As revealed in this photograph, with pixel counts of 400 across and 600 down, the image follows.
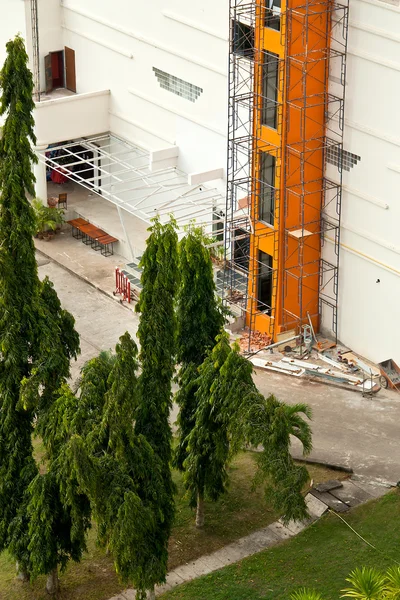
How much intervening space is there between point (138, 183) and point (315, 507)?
1736 cm

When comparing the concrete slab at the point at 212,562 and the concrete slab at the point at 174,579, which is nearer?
the concrete slab at the point at 174,579

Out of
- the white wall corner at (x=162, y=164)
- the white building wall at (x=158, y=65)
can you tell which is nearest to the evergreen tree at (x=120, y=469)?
the white building wall at (x=158, y=65)

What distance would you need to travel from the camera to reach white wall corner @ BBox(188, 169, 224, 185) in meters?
38.4

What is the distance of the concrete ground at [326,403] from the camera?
1247 inches

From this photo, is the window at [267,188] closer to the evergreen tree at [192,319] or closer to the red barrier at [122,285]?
the red barrier at [122,285]

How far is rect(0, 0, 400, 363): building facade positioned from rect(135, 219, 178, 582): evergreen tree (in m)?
9.07

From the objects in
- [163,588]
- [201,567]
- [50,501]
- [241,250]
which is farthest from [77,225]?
[50,501]

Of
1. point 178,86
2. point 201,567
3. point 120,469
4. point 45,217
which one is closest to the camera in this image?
point 120,469

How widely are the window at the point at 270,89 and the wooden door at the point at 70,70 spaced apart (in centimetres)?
1245

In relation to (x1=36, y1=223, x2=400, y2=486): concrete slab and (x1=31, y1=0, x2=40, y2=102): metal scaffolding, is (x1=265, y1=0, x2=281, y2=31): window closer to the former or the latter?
(x1=36, y1=223, x2=400, y2=486): concrete slab

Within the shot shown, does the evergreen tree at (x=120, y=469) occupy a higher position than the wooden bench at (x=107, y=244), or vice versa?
the evergreen tree at (x=120, y=469)

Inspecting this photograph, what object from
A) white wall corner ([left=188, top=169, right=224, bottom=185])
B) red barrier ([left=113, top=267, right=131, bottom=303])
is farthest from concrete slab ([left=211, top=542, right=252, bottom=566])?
white wall corner ([left=188, top=169, right=224, bottom=185])

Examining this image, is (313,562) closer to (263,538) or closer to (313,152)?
(263,538)

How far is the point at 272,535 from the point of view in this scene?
94.7 feet
